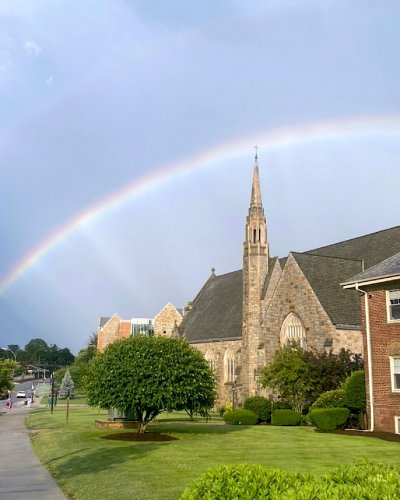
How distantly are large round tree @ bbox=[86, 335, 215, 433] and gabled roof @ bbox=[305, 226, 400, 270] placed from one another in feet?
73.2

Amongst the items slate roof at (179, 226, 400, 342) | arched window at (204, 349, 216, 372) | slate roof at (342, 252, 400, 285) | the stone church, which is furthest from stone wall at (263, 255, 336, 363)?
arched window at (204, 349, 216, 372)

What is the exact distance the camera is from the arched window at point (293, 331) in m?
40.6

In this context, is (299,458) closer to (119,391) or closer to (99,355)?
(119,391)

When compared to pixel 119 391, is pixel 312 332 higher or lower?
higher

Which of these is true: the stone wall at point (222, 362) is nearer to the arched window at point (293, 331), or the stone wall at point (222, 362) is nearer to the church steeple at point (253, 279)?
the church steeple at point (253, 279)

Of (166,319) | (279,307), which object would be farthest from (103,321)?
(279,307)

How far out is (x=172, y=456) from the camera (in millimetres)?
17750

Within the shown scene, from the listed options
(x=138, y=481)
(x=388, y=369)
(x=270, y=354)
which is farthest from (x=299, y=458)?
(x=270, y=354)

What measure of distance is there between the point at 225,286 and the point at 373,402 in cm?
3968

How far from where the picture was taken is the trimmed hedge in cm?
568

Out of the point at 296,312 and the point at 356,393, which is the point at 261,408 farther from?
the point at 356,393

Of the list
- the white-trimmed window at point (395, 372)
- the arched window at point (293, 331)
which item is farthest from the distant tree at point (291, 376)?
the white-trimmed window at point (395, 372)

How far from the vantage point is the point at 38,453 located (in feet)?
66.8

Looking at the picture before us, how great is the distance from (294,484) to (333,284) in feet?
114
